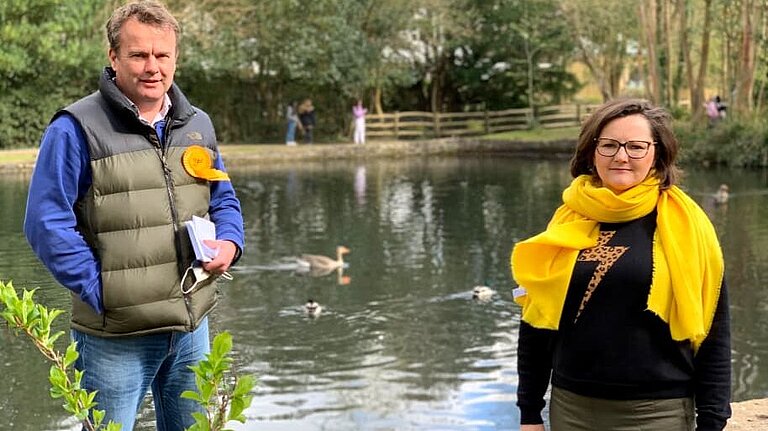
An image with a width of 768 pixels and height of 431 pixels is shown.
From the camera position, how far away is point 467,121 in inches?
1296

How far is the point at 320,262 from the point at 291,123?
18.8 metres

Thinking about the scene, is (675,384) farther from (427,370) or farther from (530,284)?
(427,370)

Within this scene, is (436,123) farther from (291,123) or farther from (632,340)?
(632,340)

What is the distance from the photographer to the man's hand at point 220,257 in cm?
296

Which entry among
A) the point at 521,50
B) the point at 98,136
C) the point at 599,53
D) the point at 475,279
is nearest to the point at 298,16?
the point at 521,50

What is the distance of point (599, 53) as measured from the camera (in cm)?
3244

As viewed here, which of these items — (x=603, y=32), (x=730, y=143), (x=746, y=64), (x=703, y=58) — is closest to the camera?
(x=746, y=64)

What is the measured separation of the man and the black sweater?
3.38 ft

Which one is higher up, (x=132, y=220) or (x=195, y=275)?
(x=132, y=220)

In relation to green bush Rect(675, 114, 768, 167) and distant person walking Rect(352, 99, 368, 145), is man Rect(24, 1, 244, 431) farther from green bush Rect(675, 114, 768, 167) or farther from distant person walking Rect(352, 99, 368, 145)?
distant person walking Rect(352, 99, 368, 145)

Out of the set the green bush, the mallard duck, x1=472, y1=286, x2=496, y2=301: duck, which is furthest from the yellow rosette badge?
the green bush

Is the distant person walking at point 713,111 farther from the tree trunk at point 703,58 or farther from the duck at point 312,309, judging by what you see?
the duck at point 312,309

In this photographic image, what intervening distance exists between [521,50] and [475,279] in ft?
74.1

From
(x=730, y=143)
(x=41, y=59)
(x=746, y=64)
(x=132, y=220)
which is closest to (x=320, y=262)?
(x=132, y=220)
